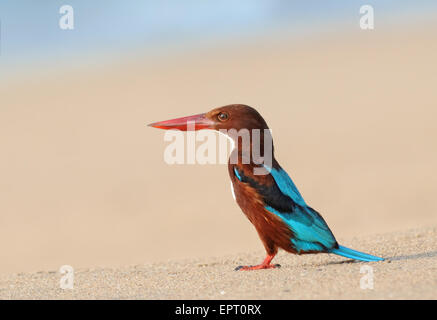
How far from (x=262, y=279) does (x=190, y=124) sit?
120 cm

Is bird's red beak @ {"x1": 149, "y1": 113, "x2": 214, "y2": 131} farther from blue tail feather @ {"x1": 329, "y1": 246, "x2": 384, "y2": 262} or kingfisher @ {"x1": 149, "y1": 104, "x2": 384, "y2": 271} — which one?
blue tail feather @ {"x1": 329, "y1": 246, "x2": 384, "y2": 262}

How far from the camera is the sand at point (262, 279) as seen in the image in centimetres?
379

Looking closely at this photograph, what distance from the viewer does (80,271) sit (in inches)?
214

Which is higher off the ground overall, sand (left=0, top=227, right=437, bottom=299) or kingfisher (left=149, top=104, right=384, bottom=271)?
kingfisher (left=149, top=104, right=384, bottom=271)

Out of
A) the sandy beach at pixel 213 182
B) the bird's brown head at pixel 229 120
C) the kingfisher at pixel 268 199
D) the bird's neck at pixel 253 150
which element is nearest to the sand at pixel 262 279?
the sandy beach at pixel 213 182

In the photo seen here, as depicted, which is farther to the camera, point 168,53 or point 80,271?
point 168,53

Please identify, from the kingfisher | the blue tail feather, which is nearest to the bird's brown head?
the kingfisher

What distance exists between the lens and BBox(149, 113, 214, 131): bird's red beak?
185 inches

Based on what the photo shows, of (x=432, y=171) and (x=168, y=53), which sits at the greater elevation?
(x=168, y=53)

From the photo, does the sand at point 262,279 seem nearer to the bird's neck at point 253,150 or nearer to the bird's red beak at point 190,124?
the bird's neck at point 253,150

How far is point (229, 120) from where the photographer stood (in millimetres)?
4625
